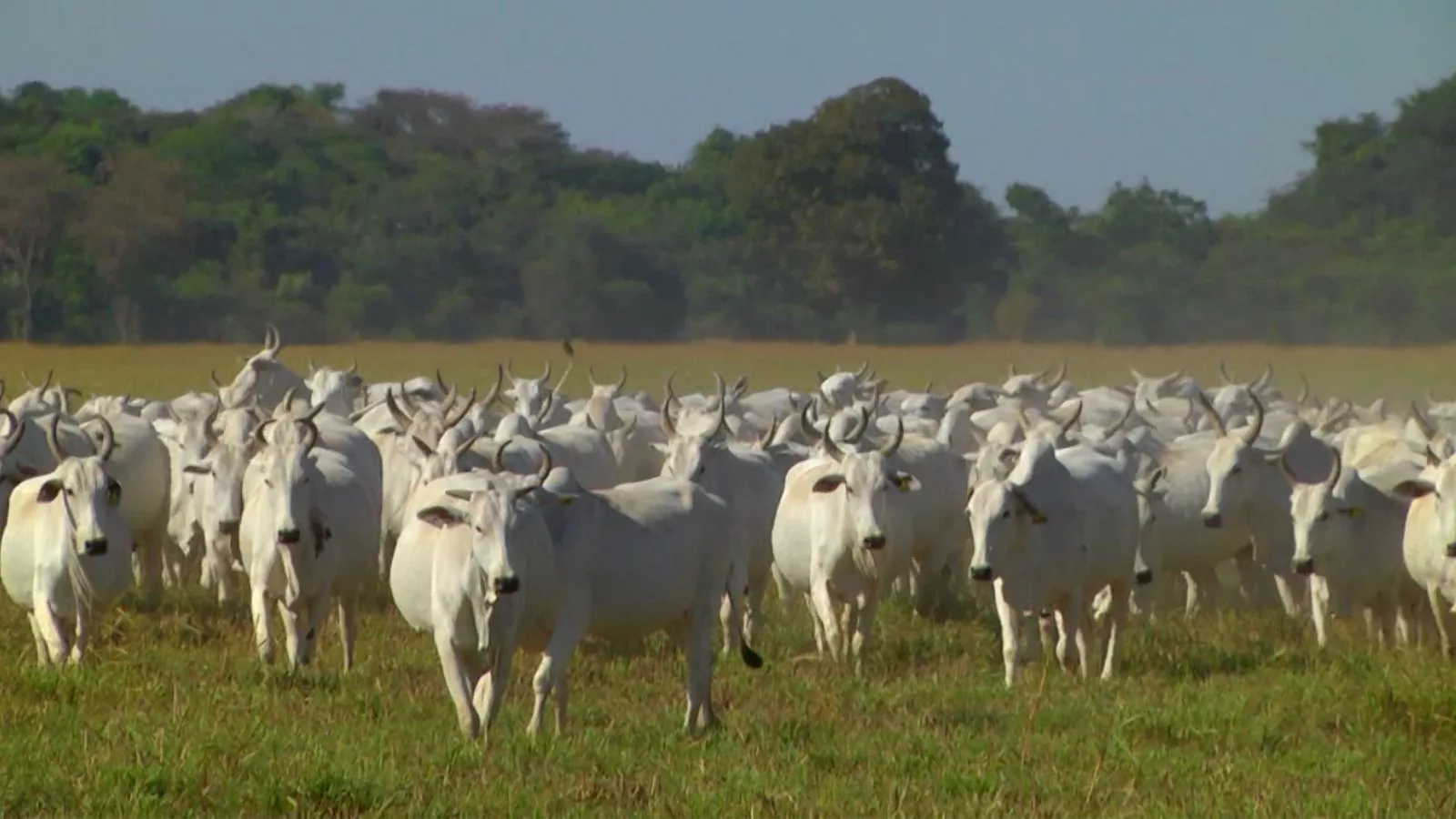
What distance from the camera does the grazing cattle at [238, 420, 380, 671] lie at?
1278 cm

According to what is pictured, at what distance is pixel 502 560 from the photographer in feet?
33.5

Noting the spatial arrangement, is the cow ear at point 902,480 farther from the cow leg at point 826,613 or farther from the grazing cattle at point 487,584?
the grazing cattle at point 487,584

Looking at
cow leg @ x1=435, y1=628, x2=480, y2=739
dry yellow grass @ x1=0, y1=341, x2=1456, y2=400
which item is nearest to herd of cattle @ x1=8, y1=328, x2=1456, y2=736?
cow leg @ x1=435, y1=628, x2=480, y2=739

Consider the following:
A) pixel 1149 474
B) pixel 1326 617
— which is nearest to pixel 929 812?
pixel 1326 617

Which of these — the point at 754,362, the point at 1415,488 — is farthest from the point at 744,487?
the point at 754,362

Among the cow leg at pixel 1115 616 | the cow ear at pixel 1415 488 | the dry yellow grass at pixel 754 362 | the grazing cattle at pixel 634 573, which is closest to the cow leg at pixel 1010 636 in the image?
the cow leg at pixel 1115 616

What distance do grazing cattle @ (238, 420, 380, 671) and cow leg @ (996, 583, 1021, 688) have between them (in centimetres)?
343

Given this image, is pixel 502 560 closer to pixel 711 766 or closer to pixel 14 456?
pixel 711 766

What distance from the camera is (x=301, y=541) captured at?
12.9 m

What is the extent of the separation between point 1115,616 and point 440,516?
454cm

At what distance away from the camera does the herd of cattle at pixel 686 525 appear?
10797 mm

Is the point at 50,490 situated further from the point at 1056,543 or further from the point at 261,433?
the point at 1056,543

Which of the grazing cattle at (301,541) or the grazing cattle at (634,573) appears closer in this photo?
the grazing cattle at (634,573)

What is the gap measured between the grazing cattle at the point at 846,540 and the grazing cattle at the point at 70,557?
3.87m
